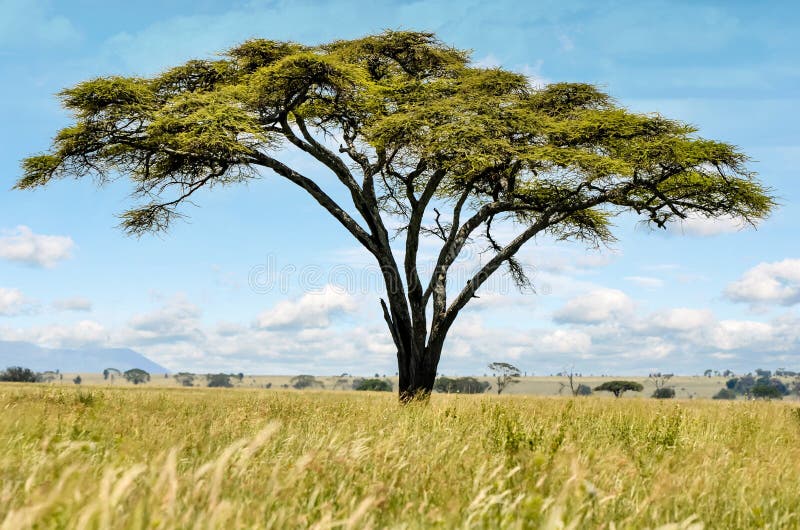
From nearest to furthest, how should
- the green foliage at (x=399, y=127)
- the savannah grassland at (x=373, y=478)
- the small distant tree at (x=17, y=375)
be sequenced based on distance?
the savannah grassland at (x=373, y=478) < the green foliage at (x=399, y=127) < the small distant tree at (x=17, y=375)

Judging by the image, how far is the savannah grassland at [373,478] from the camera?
3.44 metres

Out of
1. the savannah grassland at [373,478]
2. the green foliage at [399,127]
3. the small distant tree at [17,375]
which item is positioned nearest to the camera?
the savannah grassland at [373,478]

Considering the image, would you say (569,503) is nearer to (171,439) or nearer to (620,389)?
(171,439)

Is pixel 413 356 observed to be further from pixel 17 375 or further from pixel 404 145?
pixel 17 375

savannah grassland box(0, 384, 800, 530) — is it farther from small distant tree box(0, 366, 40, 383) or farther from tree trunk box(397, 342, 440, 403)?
small distant tree box(0, 366, 40, 383)

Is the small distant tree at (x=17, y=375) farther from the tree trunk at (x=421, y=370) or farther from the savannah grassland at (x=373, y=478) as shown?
the savannah grassland at (x=373, y=478)

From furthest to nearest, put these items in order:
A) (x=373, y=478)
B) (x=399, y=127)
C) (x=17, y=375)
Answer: (x=17, y=375) → (x=399, y=127) → (x=373, y=478)

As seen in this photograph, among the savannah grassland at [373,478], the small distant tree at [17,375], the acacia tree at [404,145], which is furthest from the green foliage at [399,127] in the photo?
the small distant tree at [17,375]

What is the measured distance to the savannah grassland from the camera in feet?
11.3

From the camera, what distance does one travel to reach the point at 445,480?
541 cm

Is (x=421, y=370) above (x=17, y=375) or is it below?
above

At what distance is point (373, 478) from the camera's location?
514cm

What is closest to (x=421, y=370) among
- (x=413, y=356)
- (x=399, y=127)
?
(x=413, y=356)

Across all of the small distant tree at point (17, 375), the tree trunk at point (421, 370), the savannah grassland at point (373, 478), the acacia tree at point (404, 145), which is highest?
the acacia tree at point (404, 145)
